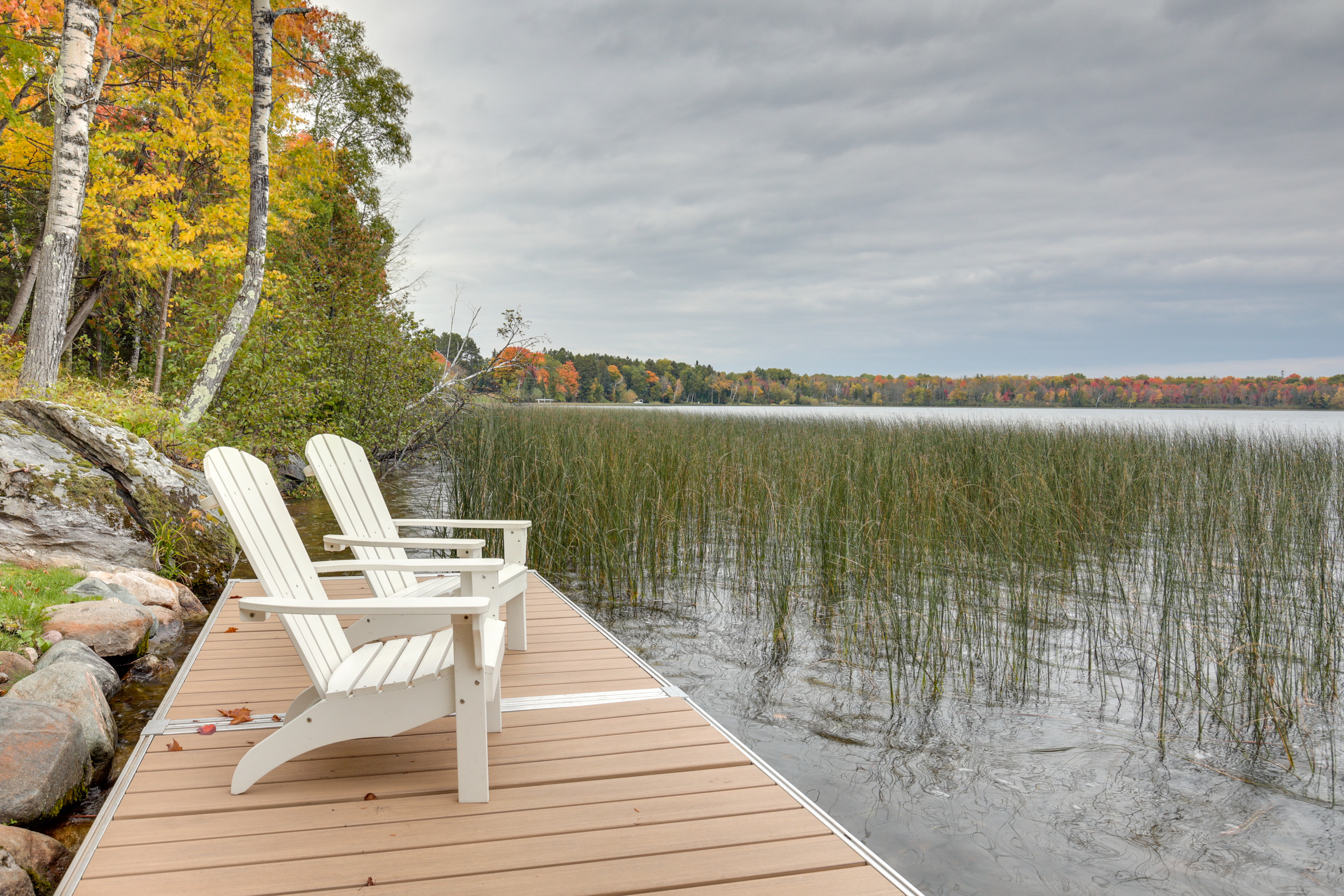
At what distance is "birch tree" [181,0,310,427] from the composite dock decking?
230 inches

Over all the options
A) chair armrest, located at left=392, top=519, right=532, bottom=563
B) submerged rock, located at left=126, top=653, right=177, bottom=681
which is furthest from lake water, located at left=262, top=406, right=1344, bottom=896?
submerged rock, located at left=126, top=653, right=177, bottom=681

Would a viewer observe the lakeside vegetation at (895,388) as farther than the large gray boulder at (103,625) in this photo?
Yes

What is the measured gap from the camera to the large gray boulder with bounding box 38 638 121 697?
2.58 meters

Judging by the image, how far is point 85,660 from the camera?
2707mm

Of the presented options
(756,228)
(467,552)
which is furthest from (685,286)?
(467,552)

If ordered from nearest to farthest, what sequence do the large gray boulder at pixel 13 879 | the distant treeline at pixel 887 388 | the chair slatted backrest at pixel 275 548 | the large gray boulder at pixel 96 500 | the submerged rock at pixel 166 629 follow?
1. the large gray boulder at pixel 13 879
2. the chair slatted backrest at pixel 275 548
3. the submerged rock at pixel 166 629
4. the large gray boulder at pixel 96 500
5. the distant treeline at pixel 887 388

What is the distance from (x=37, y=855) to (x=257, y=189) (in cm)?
712

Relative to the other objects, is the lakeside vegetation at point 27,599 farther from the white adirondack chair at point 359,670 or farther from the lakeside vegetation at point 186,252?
the lakeside vegetation at point 186,252

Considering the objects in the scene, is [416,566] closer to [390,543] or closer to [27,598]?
[390,543]

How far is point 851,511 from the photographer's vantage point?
15.6ft

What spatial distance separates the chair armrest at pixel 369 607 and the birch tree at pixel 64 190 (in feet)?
18.6

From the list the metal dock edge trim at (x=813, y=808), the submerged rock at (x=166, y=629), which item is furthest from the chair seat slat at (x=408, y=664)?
the submerged rock at (x=166, y=629)

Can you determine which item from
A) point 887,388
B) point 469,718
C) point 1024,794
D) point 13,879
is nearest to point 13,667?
point 13,879

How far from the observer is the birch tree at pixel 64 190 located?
554cm
